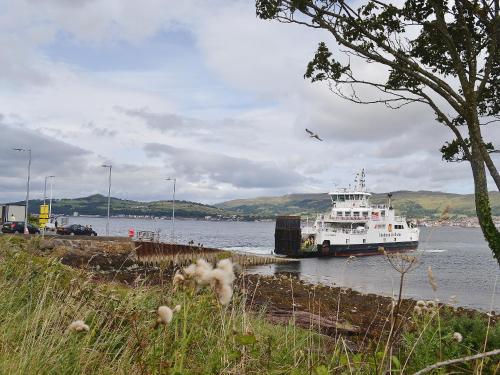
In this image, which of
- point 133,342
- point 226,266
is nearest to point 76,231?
point 133,342

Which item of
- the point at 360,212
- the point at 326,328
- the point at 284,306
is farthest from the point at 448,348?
the point at 360,212

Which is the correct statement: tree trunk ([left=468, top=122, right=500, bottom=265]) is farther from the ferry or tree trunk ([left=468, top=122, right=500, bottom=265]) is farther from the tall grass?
the ferry

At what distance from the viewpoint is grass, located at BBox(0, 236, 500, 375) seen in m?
3.13

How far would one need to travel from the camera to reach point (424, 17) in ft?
34.8

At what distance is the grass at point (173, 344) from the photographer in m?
3.13

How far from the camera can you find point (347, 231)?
64.2 m

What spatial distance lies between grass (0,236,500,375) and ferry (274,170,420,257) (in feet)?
180

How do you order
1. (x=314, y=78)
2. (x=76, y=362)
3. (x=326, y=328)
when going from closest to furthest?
(x=76, y=362), (x=326, y=328), (x=314, y=78)

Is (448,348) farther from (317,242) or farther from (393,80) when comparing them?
(317,242)

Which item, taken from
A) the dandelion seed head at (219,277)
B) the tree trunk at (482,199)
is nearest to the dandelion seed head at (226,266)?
the dandelion seed head at (219,277)

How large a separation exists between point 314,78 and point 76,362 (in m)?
8.27

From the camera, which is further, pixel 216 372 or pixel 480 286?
pixel 480 286

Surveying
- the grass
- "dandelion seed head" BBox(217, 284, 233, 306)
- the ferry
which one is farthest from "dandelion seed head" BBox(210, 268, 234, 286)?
the ferry

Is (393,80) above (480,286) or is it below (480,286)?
above
